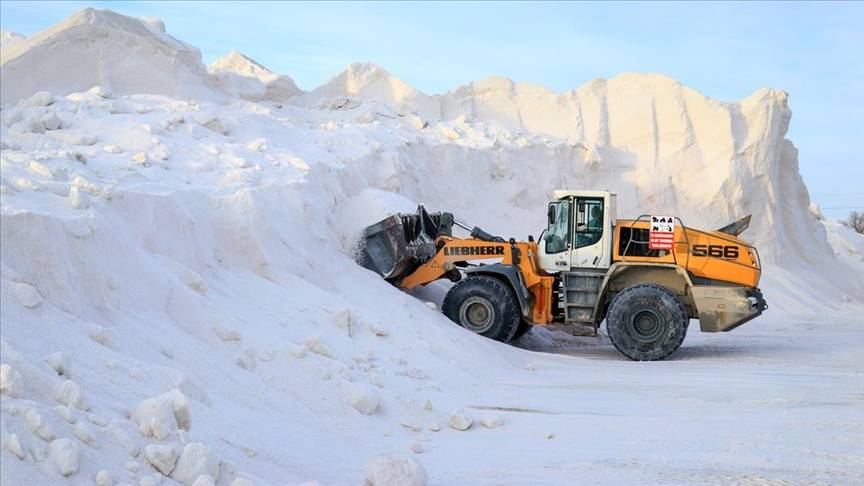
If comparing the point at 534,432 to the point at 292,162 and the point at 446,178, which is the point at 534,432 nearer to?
the point at 292,162

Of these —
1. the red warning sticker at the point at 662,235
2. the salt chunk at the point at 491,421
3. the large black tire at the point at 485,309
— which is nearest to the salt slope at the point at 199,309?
the salt chunk at the point at 491,421

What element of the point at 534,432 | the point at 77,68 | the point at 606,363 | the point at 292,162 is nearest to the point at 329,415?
the point at 534,432

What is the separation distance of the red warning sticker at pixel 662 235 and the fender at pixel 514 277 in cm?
182

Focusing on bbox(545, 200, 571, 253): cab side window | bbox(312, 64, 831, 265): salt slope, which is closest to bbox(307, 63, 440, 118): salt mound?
bbox(312, 64, 831, 265): salt slope

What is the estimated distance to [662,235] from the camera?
1360cm

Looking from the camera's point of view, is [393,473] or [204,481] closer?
[204,481]

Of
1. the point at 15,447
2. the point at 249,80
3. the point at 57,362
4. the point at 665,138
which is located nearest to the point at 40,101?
the point at 249,80

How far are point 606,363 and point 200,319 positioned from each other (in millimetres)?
5986

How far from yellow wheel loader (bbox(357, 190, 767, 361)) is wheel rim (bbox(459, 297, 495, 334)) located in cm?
1

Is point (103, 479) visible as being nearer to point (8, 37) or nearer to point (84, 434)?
point (84, 434)

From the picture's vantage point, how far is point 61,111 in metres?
14.7

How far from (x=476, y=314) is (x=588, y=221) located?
6.54 ft

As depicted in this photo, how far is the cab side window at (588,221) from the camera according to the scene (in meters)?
13.7

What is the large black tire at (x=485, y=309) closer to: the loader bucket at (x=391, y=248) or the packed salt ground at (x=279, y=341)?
the packed salt ground at (x=279, y=341)
